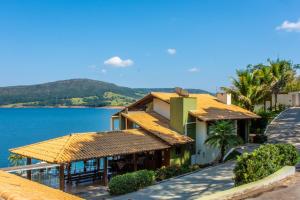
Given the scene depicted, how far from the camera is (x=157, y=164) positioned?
30.0 meters

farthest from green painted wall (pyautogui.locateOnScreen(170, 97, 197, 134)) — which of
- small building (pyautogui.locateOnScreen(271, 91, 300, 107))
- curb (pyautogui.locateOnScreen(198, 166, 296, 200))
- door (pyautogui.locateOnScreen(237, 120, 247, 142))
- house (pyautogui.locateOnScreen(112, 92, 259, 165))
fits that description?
small building (pyautogui.locateOnScreen(271, 91, 300, 107))

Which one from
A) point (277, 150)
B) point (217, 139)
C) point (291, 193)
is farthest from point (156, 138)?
point (291, 193)

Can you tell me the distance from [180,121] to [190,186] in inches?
394

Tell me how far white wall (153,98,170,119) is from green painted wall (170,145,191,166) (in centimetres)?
364

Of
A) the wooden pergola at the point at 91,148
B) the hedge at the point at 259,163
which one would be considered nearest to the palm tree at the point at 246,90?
the wooden pergola at the point at 91,148

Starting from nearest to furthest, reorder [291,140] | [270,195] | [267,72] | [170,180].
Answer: [270,195] → [170,180] → [291,140] → [267,72]

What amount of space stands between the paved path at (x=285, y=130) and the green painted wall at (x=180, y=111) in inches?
352

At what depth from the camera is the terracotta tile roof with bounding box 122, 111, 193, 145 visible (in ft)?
95.2

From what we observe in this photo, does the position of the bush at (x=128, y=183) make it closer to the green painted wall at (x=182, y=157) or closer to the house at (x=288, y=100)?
the green painted wall at (x=182, y=157)

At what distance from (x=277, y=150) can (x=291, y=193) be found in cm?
351

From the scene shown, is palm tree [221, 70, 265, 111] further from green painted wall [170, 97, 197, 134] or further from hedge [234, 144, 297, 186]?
hedge [234, 144, 297, 186]

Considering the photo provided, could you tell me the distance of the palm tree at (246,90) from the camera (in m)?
40.1

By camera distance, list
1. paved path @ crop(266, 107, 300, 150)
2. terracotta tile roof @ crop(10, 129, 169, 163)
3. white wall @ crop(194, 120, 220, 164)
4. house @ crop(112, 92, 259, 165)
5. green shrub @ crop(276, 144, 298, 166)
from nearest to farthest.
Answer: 1. green shrub @ crop(276, 144, 298, 166)
2. terracotta tile roof @ crop(10, 129, 169, 163)
3. house @ crop(112, 92, 259, 165)
4. white wall @ crop(194, 120, 220, 164)
5. paved path @ crop(266, 107, 300, 150)

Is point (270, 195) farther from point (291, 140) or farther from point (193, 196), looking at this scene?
point (291, 140)
